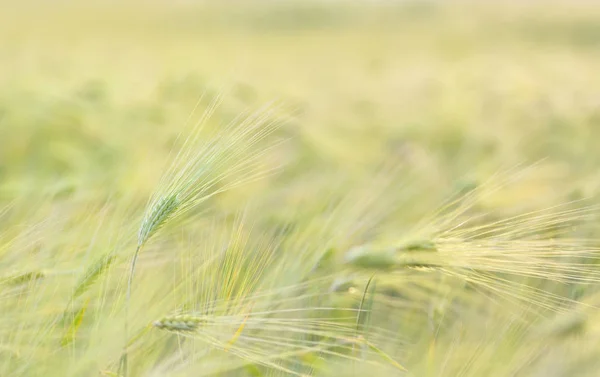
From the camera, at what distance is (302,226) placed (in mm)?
888

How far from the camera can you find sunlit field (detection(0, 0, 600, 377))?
2.23ft

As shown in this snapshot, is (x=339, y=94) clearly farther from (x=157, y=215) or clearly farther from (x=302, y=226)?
(x=157, y=215)

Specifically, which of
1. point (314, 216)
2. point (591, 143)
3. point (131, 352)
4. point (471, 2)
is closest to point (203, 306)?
point (131, 352)

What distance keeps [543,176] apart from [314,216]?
36 cm

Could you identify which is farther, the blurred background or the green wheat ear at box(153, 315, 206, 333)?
the blurred background

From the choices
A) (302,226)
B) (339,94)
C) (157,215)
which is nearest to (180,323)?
(157,215)

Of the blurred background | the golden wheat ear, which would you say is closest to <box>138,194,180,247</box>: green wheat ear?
the golden wheat ear

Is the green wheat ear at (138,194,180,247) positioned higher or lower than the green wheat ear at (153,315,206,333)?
higher

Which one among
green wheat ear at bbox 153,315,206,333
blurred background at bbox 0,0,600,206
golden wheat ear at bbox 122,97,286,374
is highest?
blurred background at bbox 0,0,600,206

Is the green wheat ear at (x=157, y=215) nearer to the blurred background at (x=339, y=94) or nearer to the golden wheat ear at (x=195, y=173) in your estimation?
the golden wheat ear at (x=195, y=173)

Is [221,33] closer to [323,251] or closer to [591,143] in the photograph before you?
[591,143]

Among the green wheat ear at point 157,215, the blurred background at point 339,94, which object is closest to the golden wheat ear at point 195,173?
the green wheat ear at point 157,215

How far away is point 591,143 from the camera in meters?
1.21

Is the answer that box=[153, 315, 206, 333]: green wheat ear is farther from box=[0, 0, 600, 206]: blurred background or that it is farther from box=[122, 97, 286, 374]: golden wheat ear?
box=[0, 0, 600, 206]: blurred background
